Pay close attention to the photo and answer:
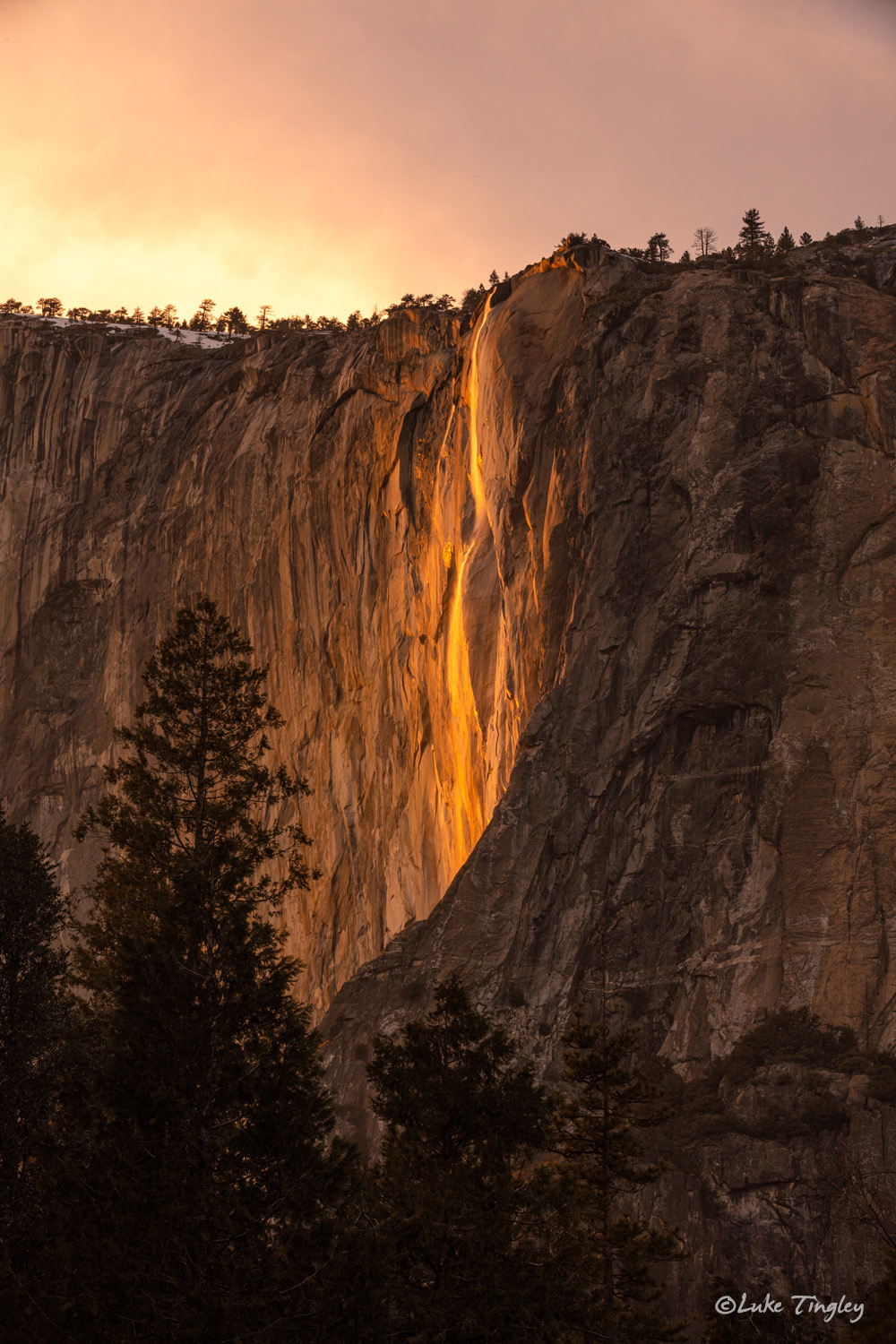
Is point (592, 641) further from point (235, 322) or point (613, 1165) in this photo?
point (235, 322)

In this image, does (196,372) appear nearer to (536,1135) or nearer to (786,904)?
(786,904)

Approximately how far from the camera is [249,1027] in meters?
17.1

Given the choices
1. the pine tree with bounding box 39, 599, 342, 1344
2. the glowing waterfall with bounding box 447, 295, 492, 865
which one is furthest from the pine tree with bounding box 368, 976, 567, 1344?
the glowing waterfall with bounding box 447, 295, 492, 865

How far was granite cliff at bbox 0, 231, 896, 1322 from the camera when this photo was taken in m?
39.0

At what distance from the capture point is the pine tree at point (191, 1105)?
14555 mm

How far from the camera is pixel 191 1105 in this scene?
1591 cm

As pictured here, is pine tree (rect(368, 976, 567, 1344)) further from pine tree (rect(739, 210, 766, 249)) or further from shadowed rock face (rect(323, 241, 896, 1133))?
pine tree (rect(739, 210, 766, 249))

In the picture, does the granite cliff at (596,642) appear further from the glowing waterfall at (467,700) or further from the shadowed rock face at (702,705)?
the glowing waterfall at (467,700)

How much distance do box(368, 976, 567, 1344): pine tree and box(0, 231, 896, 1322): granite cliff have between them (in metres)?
15.1

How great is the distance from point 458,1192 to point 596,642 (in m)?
27.6

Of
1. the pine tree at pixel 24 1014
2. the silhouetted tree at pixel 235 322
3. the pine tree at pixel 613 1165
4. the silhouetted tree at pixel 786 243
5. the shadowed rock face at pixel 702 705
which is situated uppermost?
the silhouetted tree at pixel 235 322

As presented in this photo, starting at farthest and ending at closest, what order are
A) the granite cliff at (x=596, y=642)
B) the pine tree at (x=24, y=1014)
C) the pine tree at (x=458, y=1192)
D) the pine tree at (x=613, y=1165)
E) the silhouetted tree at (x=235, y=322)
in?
the silhouetted tree at (x=235, y=322), the granite cliff at (x=596, y=642), the pine tree at (x=613, y=1165), the pine tree at (x=458, y=1192), the pine tree at (x=24, y=1014)

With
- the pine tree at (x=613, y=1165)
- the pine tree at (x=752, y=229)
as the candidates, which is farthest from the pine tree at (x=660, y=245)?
the pine tree at (x=613, y=1165)

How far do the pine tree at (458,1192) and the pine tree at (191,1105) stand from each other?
1.47 meters
